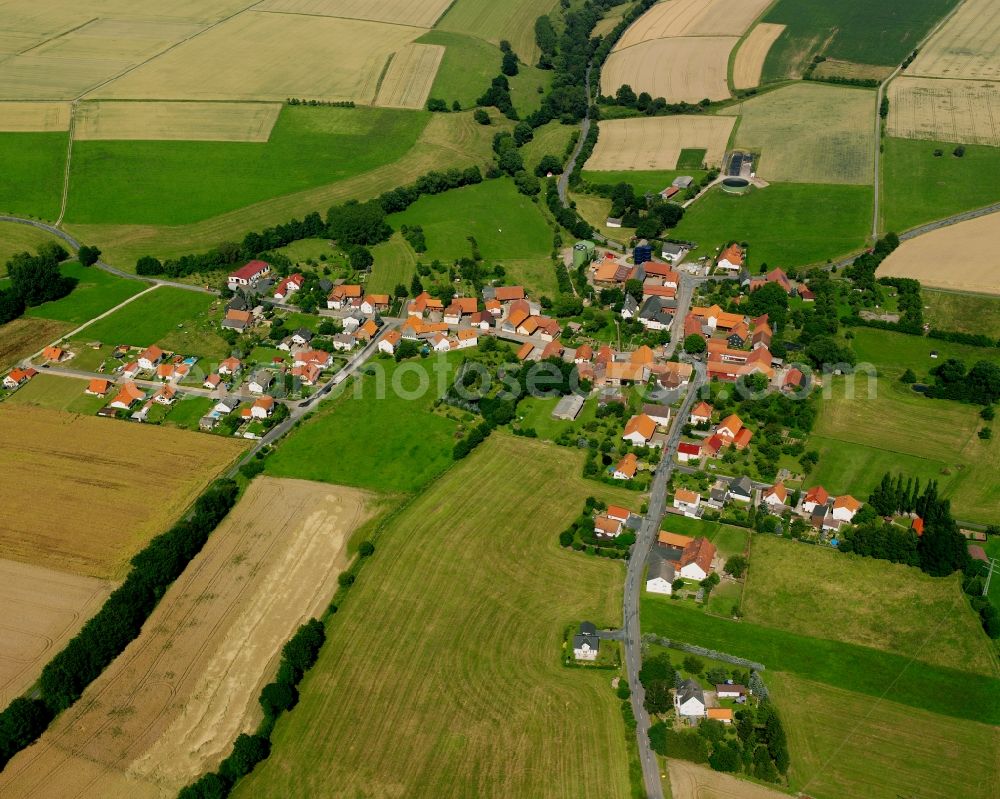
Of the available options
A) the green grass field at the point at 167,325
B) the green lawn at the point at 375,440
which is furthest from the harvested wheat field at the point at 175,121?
the green lawn at the point at 375,440

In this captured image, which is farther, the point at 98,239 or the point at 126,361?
the point at 98,239

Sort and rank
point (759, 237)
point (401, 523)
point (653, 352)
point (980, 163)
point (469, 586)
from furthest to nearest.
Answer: point (980, 163), point (759, 237), point (653, 352), point (401, 523), point (469, 586)

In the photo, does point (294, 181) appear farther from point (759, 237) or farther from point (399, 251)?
point (759, 237)

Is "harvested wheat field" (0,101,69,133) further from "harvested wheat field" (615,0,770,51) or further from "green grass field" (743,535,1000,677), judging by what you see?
"green grass field" (743,535,1000,677)

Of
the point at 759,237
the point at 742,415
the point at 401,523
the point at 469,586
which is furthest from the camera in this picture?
the point at 759,237

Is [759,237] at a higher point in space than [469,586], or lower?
higher

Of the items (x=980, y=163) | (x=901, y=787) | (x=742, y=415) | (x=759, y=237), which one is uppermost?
(x=980, y=163)

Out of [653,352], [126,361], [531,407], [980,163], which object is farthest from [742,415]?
[980,163]

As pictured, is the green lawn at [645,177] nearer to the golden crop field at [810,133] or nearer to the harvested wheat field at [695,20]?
the golden crop field at [810,133]

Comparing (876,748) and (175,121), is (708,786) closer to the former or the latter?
(876,748)

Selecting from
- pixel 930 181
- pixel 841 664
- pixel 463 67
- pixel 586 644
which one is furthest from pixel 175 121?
pixel 841 664
